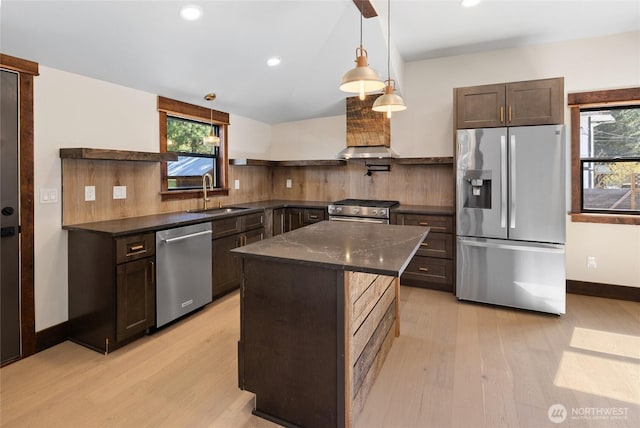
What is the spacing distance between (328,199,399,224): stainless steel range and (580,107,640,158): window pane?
218cm

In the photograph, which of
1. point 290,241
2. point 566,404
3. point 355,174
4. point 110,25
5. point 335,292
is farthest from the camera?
point 355,174

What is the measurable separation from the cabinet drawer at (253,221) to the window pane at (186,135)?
1.04 m

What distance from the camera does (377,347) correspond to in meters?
2.25

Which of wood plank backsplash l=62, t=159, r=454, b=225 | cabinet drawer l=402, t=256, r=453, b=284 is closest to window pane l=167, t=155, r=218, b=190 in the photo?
wood plank backsplash l=62, t=159, r=454, b=225

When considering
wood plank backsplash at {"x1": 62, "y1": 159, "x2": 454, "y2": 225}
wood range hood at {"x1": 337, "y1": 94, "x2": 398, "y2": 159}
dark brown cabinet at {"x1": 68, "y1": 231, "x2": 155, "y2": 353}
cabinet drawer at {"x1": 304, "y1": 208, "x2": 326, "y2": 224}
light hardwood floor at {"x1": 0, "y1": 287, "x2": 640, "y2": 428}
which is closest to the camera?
light hardwood floor at {"x1": 0, "y1": 287, "x2": 640, "y2": 428}

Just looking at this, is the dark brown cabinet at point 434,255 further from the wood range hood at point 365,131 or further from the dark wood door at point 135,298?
the dark wood door at point 135,298

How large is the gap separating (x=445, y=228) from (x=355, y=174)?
1.63 m

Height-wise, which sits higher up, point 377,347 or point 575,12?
point 575,12

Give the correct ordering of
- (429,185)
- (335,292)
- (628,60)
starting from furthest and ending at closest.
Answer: (429,185) < (628,60) < (335,292)

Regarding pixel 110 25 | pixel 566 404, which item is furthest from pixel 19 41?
pixel 566 404

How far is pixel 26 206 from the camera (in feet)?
8.02

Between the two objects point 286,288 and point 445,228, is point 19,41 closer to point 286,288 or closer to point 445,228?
point 286,288

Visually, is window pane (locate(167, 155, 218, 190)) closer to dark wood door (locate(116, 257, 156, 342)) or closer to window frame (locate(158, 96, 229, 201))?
window frame (locate(158, 96, 229, 201))

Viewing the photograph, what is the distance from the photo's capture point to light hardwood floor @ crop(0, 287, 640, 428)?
6.15 ft
